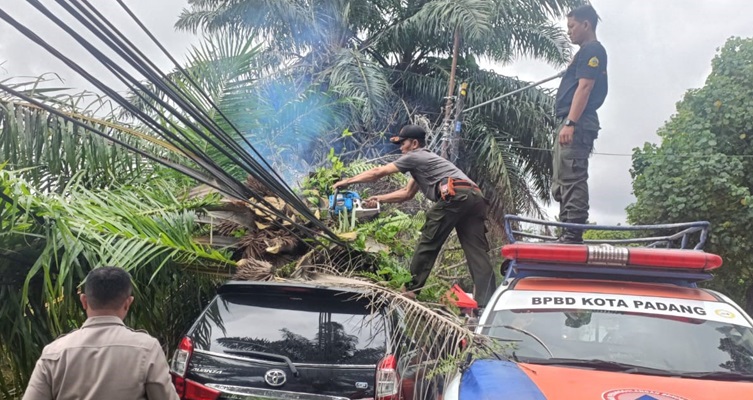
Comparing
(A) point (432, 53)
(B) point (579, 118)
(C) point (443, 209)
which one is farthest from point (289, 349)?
(A) point (432, 53)

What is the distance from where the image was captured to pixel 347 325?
408 centimetres

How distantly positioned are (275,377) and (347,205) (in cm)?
226

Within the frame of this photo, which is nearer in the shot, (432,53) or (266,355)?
(266,355)

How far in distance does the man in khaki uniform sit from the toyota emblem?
1.10m

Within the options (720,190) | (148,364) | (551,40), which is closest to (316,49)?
(551,40)

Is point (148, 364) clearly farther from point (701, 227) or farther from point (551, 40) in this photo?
point (551, 40)

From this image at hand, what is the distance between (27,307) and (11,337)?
0.22 m

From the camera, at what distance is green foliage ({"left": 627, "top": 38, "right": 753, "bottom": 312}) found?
1386 cm

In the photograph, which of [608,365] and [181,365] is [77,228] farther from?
[608,365]

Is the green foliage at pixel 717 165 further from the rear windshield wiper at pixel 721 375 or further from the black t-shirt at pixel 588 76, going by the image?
the rear windshield wiper at pixel 721 375

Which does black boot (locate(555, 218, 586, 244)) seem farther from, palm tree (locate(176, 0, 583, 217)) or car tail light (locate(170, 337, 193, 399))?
palm tree (locate(176, 0, 583, 217))

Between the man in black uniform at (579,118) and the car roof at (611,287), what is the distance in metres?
1.64

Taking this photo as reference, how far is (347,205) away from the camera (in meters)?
5.77

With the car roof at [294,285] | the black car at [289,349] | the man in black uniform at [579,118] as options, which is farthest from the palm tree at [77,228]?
the man in black uniform at [579,118]
